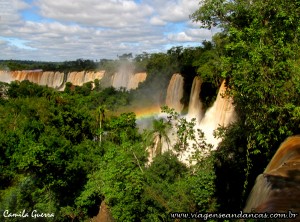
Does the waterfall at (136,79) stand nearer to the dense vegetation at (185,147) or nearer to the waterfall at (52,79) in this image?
the waterfall at (52,79)

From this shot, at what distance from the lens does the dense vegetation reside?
10.0 meters

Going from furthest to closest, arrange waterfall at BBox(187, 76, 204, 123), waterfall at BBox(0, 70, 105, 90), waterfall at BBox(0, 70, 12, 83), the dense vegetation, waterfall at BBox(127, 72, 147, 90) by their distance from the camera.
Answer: waterfall at BBox(0, 70, 12, 83), waterfall at BBox(0, 70, 105, 90), waterfall at BBox(127, 72, 147, 90), waterfall at BBox(187, 76, 204, 123), the dense vegetation

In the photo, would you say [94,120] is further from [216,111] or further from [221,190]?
[221,190]

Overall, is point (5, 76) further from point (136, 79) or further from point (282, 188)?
point (282, 188)

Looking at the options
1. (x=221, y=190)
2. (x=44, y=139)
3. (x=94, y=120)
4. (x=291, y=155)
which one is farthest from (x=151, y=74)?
(x=291, y=155)

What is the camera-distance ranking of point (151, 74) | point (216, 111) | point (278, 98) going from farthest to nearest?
1. point (151, 74)
2. point (216, 111)
3. point (278, 98)

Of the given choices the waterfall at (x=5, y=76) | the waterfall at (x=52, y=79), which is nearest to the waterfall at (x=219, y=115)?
the waterfall at (x=52, y=79)

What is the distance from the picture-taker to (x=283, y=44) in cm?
1023

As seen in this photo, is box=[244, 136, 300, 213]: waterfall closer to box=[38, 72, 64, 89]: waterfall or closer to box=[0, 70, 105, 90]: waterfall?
box=[0, 70, 105, 90]: waterfall

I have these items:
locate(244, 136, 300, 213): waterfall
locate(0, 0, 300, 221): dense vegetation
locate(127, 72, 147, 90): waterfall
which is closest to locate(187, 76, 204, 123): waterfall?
locate(0, 0, 300, 221): dense vegetation

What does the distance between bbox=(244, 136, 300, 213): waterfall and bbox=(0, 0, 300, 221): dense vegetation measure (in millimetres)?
1460

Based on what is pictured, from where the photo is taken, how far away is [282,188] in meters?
6.66

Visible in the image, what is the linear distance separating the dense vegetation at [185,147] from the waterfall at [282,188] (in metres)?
1.46

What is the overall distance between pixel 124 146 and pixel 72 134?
12960 mm
